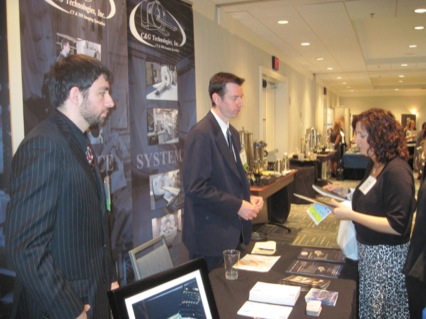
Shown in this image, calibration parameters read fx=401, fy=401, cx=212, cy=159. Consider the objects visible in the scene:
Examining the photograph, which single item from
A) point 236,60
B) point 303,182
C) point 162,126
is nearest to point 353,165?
point 303,182

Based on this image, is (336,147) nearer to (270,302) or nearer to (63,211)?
(270,302)

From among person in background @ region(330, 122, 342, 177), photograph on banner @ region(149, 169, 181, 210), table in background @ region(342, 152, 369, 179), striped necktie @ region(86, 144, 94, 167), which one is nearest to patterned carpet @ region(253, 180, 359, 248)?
photograph on banner @ region(149, 169, 181, 210)

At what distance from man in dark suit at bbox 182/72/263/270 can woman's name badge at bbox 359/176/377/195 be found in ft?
1.84

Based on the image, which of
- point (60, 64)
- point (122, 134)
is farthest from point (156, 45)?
point (60, 64)

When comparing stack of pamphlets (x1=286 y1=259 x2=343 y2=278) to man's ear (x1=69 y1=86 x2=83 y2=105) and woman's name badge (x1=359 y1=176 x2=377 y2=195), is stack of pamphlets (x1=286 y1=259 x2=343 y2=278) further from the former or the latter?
man's ear (x1=69 y1=86 x2=83 y2=105)

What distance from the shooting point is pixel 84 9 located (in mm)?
2277

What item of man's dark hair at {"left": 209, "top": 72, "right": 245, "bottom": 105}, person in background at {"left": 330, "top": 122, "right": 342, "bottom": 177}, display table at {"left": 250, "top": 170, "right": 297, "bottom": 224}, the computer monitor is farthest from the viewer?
person in background at {"left": 330, "top": 122, "right": 342, "bottom": 177}

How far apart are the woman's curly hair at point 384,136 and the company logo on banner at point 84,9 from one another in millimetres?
1625

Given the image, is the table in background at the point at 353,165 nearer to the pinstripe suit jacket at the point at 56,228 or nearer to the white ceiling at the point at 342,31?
the white ceiling at the point at 342,31

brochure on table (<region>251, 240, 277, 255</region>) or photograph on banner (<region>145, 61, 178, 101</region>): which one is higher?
photograph on banner (<region>145, 61, 178, 101</region>)

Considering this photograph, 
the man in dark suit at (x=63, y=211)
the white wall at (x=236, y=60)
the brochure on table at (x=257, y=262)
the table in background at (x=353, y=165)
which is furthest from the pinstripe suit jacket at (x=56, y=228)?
the table in background at (x=353, y=165)

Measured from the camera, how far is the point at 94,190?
4.35 feet

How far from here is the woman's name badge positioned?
1993mm

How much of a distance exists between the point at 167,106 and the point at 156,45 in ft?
1.58
